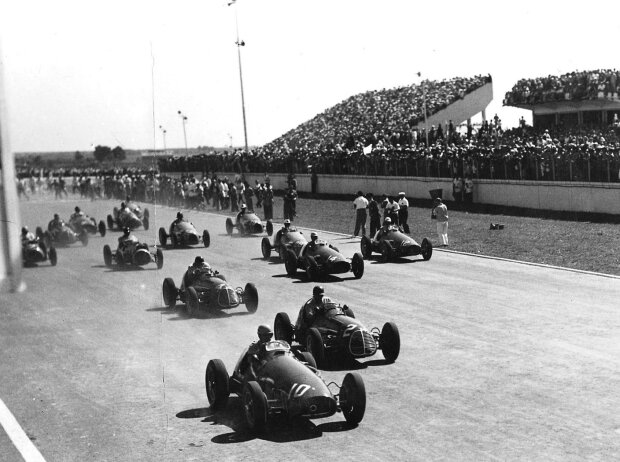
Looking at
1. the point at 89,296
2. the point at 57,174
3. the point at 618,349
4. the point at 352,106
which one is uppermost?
the point at 352,106

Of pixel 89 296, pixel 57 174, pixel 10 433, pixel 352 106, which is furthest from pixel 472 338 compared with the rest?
pixel 352 106

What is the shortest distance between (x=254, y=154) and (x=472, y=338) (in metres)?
61.7

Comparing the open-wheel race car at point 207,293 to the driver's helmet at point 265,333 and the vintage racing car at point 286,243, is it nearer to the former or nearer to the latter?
the driver's helmet at point 265,333

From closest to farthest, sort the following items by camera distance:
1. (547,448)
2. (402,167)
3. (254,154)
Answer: (547,448) < (402,167) < (254,154)

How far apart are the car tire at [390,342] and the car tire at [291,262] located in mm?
11265

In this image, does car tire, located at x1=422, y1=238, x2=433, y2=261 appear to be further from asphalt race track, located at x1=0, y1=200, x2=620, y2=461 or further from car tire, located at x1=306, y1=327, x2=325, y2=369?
car tire, located at x1=306, y1=327, x2=325, y2=369

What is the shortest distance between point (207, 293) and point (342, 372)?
622 centimetres

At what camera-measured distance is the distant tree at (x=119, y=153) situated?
205 inches

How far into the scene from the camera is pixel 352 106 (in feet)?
278

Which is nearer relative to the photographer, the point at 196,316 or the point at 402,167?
the point at 196,316

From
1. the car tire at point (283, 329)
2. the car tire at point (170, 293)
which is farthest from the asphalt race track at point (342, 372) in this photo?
the car tire at point (283, 329)

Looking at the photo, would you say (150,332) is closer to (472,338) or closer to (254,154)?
(472,338)

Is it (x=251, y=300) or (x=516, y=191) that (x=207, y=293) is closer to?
(x=251, y=300)

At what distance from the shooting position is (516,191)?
44.1 meters
